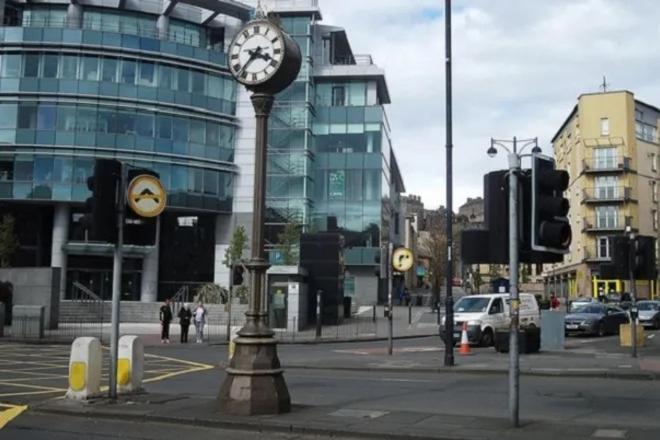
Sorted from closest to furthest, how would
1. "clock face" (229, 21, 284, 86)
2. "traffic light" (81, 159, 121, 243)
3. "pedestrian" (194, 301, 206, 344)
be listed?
1. "clock face" (229, 21, 284, 86)
2. "traffic light" (81, 159, 121, 243)
3. "pedestrian" (194, 301, 206, 344)

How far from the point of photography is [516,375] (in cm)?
892

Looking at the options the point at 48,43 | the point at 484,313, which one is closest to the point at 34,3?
the point at 48,43

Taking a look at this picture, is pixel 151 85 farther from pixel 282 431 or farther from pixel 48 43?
pixel 282 431

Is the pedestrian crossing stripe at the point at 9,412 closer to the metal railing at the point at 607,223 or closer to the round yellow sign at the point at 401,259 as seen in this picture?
the round yellow sign at the point at 401,259

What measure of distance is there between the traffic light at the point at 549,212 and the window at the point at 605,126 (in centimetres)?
7190

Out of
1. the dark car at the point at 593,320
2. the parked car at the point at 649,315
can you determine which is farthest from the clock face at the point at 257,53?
the parked car at the point at 649,315

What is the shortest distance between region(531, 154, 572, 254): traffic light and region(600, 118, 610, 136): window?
71.9 m

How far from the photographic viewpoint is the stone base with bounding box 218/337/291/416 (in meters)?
10.0

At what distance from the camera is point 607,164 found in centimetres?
7594

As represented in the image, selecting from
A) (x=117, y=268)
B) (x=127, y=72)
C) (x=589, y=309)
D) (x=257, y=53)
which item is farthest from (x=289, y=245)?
(x=257, y=53)

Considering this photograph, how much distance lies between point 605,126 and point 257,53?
234ft

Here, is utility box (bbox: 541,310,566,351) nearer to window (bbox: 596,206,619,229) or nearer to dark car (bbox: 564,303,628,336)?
dark car (bbox: 564,303,628,336)

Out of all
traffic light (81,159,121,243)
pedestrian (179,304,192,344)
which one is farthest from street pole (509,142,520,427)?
pedestrian (179,304,192,344)

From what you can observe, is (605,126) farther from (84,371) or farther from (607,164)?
(84,371)
